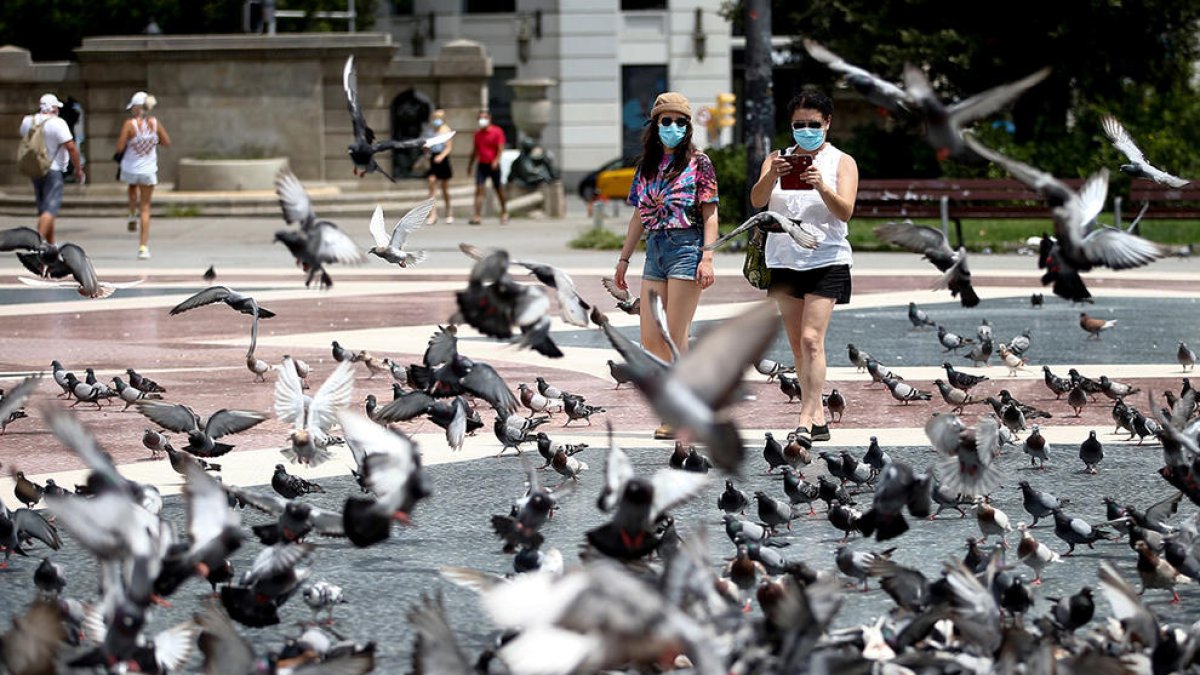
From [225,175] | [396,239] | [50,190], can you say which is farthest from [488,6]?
[396,239]

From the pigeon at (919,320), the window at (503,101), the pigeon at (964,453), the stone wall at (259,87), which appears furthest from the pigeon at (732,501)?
the window at (503,101)

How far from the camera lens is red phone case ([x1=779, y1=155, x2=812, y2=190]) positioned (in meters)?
9.30

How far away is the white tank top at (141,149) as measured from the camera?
21.5 meters

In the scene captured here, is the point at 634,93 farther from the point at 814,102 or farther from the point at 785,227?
the point at 785,227

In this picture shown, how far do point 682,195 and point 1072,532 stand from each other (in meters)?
3.24

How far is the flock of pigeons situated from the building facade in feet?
145

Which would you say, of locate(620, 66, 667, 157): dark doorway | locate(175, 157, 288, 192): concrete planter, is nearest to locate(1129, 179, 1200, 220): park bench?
locate(175, 157, 288, 192): concrete planter

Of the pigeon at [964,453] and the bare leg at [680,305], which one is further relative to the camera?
the bare leg at [680,305]

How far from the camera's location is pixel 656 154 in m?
9.89

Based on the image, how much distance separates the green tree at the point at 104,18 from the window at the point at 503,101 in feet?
19.6

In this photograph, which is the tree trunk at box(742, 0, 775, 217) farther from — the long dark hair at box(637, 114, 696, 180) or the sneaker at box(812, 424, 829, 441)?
the sneaker at box(812, 424, 829, 441)

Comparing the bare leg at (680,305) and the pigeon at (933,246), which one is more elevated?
the pigeon at (933,246)

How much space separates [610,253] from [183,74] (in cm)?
1087

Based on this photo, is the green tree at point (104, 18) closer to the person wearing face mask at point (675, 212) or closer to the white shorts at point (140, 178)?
the white shorts at point (140, 178)
